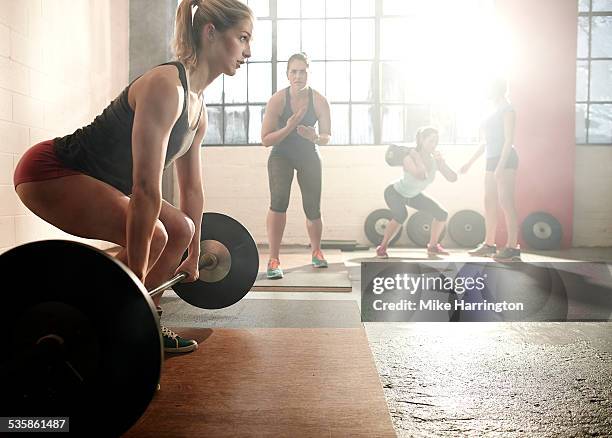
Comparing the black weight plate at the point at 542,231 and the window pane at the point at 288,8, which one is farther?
the window pane at the point at 288,8

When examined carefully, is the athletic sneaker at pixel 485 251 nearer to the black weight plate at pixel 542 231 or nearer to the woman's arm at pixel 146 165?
the black weight plate at pixel 542 231

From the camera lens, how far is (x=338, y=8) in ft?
17.7

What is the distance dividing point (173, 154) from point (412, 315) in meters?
1.21

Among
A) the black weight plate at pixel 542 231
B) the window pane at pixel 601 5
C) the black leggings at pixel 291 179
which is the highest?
the window pane at pixel 601 5

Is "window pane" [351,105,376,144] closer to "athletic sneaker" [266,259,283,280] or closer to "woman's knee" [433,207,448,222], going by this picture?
"woman's knee" [433,207,448,222]

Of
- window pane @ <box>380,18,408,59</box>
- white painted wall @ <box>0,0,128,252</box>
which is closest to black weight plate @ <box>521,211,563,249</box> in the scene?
window pane @ <box>380,18,408,59</box>

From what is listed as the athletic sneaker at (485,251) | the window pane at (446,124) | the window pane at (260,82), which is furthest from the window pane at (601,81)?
the window pane at (260,82)

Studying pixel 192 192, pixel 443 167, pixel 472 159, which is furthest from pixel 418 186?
pixel 192 192

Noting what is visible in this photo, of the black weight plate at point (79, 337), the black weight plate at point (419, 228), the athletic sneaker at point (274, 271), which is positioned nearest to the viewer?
the black weight plate at point (79, 337)

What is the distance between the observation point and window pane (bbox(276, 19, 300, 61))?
542cm

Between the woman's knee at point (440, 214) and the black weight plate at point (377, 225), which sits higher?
the woman's knee at point (440, 214)

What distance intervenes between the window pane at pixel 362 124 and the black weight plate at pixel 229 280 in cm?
367

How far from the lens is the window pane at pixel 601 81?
205 inches

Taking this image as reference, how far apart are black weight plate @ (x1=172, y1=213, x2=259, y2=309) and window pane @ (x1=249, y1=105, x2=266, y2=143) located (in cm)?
364
